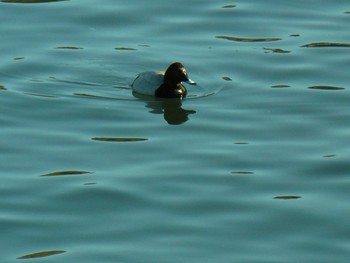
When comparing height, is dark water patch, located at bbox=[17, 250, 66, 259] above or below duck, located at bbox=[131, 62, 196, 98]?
below

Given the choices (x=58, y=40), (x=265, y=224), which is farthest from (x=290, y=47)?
(x=265, y=224)

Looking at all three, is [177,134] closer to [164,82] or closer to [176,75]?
[176,75]

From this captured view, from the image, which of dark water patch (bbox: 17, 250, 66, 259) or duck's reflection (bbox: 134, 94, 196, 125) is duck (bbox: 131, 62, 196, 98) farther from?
dark water patch (bbox: 17, 250, 66, 259)

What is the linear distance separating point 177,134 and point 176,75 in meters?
2.03

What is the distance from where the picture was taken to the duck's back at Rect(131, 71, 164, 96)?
58.1 feet

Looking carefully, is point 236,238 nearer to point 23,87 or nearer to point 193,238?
point 193,238

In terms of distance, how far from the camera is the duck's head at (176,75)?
Result: 57.8 ft

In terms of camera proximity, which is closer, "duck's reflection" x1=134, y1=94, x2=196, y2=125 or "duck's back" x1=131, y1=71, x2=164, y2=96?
"duck's reflection" x1=134, y1=94, x2=196, y2=125

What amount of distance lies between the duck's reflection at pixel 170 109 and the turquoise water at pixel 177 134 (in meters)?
0.04

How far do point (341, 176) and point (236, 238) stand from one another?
2238 mm

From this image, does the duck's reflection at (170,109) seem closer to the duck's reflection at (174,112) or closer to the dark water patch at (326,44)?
the duck's reflection at (174,112)

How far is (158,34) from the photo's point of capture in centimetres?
1953

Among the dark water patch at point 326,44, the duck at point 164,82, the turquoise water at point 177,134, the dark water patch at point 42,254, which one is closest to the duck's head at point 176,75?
the duck at point 164,82

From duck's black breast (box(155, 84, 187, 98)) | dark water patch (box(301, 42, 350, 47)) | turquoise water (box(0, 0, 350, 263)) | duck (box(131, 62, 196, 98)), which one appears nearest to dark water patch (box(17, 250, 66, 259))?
turquoise water (box(0, 0, 350, 263))
